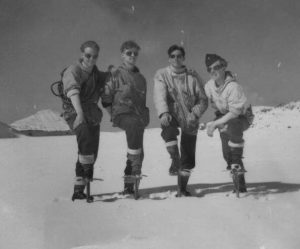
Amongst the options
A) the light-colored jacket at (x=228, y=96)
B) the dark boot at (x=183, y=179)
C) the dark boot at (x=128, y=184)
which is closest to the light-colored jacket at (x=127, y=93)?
the dark boot at (x=128, y=184)

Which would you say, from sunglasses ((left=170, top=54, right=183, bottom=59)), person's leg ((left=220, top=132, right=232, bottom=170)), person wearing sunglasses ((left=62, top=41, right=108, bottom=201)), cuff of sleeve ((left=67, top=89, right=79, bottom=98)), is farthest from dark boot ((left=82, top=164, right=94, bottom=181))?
person's leg ((left=220, top=132, right=232, bottom=170))

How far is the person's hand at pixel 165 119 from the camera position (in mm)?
4543

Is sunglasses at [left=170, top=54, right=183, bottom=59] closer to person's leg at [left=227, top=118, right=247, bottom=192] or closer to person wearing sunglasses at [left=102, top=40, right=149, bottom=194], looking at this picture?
person wearing sunglasses at [left=102, top=40, right=149, bottom=194]

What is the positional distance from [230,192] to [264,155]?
3.63 meters

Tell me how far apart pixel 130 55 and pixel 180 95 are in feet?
2.08

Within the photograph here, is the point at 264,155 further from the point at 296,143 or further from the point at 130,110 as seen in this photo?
the point at 130,110

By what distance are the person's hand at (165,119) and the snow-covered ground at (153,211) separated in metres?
0.74

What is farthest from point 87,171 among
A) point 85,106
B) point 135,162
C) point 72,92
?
point 72,92

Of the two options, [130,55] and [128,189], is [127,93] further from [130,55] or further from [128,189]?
[128,189]

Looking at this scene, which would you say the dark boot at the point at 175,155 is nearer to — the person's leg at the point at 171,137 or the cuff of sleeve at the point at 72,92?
the person's leg at the point at 171,137

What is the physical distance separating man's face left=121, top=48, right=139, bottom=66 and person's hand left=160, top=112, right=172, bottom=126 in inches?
24.7

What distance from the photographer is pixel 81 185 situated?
462 centimetres

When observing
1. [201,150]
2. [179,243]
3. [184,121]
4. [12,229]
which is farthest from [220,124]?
[201,150]

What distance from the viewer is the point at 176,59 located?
15.5 ft
